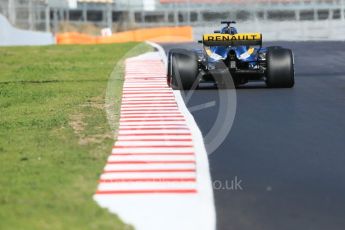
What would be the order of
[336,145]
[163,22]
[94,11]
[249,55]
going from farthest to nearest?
[94,11] < [163,22] < [249,55] < [336,145]

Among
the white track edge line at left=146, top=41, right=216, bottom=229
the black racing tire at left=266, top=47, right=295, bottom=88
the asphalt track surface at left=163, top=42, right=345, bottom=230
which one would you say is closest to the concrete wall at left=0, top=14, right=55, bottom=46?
the black racing tire at left=266, top=47, right=295, bottom=88

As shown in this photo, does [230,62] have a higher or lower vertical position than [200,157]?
higher

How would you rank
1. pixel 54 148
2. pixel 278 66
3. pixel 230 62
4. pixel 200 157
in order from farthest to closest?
pixel 278 66, pixel 230 62, pixel 54 148, pixel 200 157

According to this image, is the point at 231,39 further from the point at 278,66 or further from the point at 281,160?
the point at 281,160

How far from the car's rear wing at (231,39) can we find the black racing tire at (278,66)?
0.47m

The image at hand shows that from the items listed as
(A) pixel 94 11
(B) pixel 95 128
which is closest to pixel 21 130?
(B) pixel 95 128

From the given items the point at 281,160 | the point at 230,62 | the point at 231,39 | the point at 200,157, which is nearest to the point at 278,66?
the point at 230,62

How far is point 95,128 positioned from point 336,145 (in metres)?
3.78

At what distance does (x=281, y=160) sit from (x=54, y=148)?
3.03m

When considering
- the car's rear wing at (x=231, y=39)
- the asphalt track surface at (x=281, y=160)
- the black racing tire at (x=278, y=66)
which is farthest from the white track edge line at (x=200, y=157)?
the black racing tire at (x=278, y=66)

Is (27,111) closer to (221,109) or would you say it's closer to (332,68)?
(221,109)

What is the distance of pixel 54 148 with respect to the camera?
31.2 ft

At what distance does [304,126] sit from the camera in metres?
11.2

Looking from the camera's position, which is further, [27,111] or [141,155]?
[27,111]
